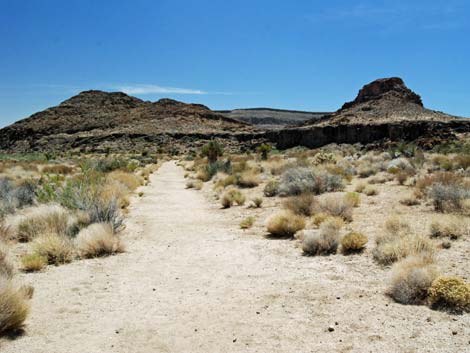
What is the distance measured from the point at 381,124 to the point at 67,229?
5691 centimetres

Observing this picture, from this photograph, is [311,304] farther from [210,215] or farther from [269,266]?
[210,215]

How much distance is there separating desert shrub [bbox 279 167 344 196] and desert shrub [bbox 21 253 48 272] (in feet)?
34.8

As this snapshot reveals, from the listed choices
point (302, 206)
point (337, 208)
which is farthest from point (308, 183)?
point (337, 208)

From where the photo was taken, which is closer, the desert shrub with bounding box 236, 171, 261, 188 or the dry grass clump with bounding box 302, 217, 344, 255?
the dry grass clump with bounding box 302, 217, 344, 255

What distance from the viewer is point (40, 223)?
10250 mm

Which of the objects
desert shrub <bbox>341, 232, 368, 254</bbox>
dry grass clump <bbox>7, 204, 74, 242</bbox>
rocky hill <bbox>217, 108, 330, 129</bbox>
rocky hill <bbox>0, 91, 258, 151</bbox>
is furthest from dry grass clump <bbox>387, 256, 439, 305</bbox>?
rocky hill <bbox>217, 108, 330, 129</bbox>

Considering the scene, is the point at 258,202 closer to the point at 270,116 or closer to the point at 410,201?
the point at 410,201

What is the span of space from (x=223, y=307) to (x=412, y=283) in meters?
2.73

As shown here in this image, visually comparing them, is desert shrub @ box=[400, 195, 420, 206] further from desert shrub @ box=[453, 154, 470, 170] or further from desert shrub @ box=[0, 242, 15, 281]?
desert shrub @ box=[0, 242, 15, 281]

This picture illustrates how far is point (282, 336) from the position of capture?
5113mm

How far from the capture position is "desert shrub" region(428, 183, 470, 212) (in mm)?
11773

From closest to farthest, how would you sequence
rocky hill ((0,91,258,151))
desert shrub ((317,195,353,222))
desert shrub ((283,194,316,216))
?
desert shrub ((317,195,353,222)) → desert shrub ((283,194,316,216)) → rocky hill ((0,91,258,151))

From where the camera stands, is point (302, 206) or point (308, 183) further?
point (308, 183)

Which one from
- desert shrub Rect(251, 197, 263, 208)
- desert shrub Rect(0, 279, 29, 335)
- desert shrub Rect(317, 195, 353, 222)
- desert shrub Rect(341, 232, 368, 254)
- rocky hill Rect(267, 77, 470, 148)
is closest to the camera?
desert shrub Rect(0, 279, 29, 335)
